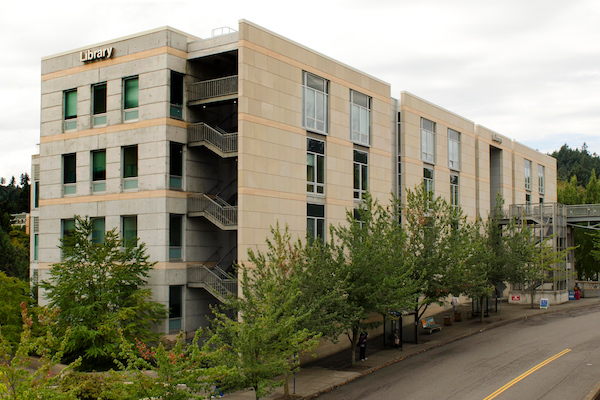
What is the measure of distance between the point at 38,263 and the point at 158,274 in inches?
357

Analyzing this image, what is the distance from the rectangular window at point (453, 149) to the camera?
47.8 metres

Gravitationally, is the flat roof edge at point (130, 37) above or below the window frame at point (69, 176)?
above

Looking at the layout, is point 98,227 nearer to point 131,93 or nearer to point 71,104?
point 71,104

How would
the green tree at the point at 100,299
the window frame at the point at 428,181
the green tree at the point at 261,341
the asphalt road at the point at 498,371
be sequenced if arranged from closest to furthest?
the green tree at the point at 261,341 → the asphalt road at the point at 498,371 → the green tree at the point at 100,299 → the window frame at the point at 428,181

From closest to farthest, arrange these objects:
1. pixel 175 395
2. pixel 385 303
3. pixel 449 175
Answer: pixel 175 395, pixel 385 303, pixel 449 175

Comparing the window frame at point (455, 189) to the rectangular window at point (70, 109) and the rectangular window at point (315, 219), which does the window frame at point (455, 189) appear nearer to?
the rectangular window at point (315, 219)

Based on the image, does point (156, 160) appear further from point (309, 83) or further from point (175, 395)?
point (175, 395)

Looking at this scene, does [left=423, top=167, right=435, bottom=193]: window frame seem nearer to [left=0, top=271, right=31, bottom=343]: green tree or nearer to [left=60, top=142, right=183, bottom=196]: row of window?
[left=60, top=142, right=183, bottom=196]: row of window

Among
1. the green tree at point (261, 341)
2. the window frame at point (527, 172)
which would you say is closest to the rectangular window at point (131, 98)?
the green tree at point (261, 341)

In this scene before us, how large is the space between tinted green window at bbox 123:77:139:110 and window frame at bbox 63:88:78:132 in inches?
148

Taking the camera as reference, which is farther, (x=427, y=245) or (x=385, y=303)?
(x=427, y=245)

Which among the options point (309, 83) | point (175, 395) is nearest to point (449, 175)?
point (309, 83)

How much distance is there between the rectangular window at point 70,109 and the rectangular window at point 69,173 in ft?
5.43

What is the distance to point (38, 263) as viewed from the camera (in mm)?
32875
